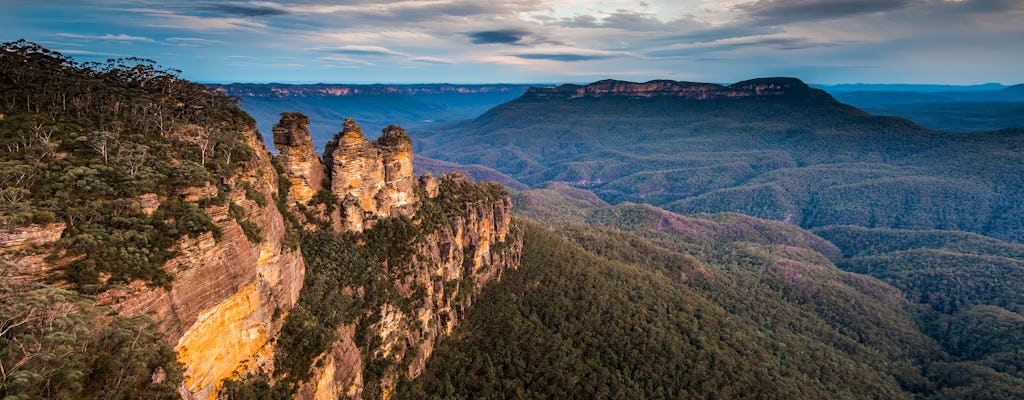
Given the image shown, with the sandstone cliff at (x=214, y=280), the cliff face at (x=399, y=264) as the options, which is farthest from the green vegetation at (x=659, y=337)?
the sandstone cliff at (x=214, y=280)

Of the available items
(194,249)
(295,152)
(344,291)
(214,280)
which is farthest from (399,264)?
(194,249)

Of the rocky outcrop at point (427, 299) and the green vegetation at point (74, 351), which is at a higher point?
the green vegetation at point (74, 351)

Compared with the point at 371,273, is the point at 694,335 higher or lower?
lower

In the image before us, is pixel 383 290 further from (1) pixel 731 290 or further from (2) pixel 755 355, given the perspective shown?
(1) pixel 731 290

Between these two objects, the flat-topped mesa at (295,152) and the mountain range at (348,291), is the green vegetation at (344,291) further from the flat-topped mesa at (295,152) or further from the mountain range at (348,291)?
the flat-topped mesa at (295,152)

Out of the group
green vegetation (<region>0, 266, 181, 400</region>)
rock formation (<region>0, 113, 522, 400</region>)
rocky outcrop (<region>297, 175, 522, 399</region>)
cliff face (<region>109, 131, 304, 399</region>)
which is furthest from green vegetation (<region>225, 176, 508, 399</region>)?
green vegetation (<region>0, 266, 181, 400</region>)

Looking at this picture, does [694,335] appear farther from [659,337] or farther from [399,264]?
[399,264]

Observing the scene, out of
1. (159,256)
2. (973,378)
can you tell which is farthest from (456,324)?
(973,378)
